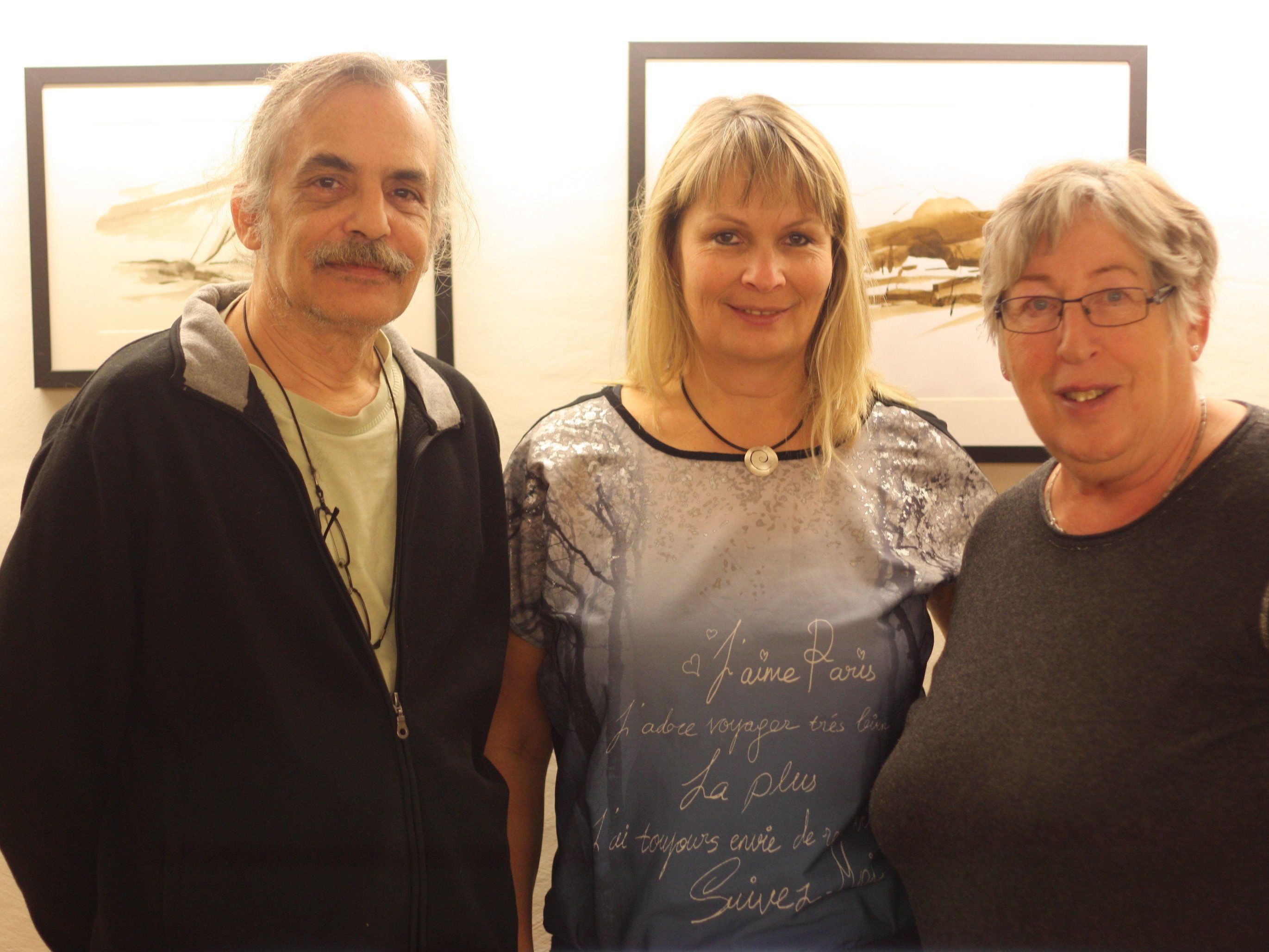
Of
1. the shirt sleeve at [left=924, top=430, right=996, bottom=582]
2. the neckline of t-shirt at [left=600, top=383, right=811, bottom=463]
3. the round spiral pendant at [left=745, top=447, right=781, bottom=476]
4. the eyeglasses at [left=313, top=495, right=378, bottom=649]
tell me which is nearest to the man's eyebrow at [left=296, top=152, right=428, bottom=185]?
the eyeglasses at [left=313, top=495, right=378, bottom=649]

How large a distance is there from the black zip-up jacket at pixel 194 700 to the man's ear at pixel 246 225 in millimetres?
98

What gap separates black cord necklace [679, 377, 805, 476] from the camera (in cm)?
137

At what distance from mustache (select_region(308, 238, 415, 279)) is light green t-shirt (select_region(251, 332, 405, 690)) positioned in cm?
15

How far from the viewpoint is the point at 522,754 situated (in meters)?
1.45

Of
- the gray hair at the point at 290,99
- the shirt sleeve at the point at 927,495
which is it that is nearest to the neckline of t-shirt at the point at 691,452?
the shirt sleeve at the point at 927,495

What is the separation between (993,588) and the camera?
4.13 feet

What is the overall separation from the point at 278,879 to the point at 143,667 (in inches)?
11.1

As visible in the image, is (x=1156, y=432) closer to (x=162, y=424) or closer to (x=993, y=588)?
(x=993, y=588)

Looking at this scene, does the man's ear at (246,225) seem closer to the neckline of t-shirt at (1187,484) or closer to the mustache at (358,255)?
the mustache at (358,255)

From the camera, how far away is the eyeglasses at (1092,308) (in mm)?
1086

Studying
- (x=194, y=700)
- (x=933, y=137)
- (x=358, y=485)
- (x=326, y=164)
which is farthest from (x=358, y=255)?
(x=933, y=137)

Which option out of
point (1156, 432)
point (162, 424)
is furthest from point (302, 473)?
point (1156, 432)

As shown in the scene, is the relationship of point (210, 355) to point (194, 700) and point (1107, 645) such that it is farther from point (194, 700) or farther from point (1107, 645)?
point (1107, 645)

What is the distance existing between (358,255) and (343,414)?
20 centimetres
